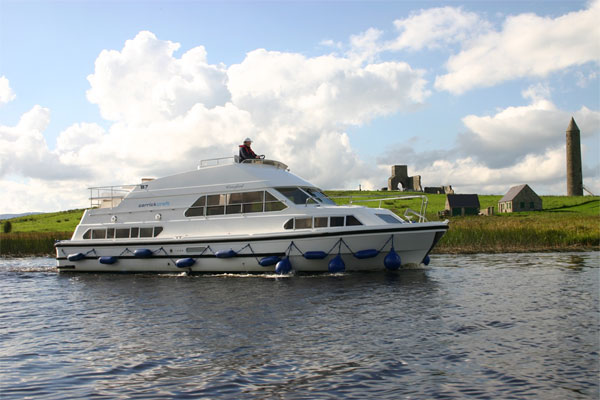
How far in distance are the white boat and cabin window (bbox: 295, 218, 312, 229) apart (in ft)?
0.13

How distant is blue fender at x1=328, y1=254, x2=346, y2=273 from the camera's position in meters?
17.6

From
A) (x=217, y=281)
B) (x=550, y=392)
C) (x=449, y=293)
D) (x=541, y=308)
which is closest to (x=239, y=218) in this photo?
(x=217, y=281)

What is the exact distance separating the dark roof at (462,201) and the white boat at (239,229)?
47.0m

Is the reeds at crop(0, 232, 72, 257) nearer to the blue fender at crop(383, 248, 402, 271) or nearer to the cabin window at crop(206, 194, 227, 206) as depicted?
the cabin window at crop(206, 194, 227, 206)

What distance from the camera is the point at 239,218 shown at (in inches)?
783

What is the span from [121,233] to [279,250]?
334 inches

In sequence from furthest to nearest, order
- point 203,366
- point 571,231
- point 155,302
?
1. point 571,231
2. point 155,302
3. point 203,366

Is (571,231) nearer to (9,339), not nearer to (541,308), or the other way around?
(541,308)

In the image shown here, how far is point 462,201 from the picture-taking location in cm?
6594

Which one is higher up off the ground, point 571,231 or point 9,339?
point 571,231

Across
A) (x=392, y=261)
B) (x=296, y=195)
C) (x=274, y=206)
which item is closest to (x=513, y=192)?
(x=296, y=195)

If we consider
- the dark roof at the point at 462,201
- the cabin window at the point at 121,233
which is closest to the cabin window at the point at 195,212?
the cabin window at the point at 121,233

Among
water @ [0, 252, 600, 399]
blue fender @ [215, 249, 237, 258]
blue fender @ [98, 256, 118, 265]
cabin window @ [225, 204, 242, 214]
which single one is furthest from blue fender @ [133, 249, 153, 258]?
water @ [0, 252, 600, 399]

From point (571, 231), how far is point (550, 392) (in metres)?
26.6
